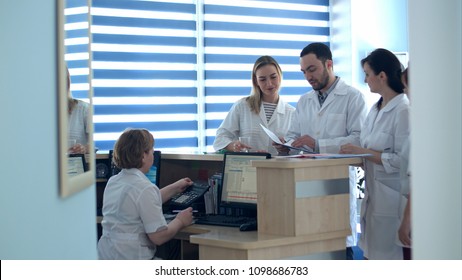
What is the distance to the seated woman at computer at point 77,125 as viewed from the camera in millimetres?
2615

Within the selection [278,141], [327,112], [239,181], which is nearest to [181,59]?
[327,112]

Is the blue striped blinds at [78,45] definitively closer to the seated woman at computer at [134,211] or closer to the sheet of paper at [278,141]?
the seated woman at computer at [134,211]

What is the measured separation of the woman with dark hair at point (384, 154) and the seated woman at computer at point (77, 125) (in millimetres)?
1652

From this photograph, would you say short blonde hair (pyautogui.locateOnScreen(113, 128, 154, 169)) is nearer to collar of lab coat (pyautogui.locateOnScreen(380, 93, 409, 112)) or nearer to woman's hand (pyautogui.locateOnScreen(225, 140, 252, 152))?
woman's hand (pyautogui.locateOnScreen(225, 140, 252, 152))

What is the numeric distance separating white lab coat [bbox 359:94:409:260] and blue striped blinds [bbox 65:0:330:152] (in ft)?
9.25

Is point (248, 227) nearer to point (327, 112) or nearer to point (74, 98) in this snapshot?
point (327, 112)

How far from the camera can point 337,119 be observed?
14.7 ft

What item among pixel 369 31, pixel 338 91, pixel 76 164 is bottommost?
pixel 76 164

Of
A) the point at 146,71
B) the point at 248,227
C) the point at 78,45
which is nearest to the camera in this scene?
the point at 78,45
